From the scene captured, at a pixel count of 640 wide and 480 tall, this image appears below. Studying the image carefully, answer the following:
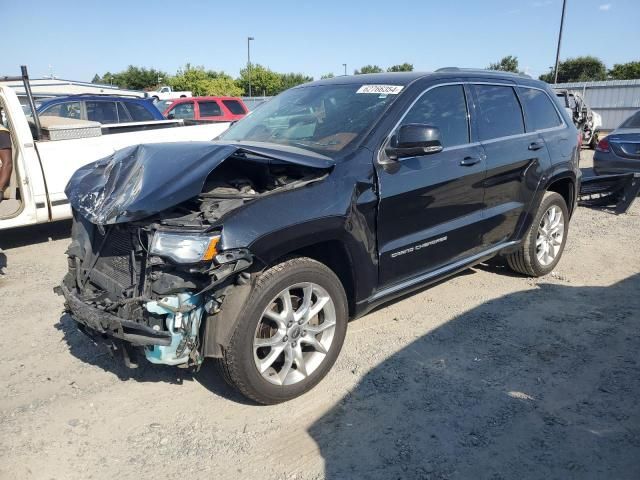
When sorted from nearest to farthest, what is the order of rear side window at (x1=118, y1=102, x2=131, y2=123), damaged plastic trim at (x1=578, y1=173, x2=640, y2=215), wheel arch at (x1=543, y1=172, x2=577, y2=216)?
wheel arch at (x1=543, y1=172, x2=577, y2=216) < damaged plastic trim at (x1=578, y1=173, x2=640, y2=215) < rear side window at (x1=118, y1=102, x2=131, y2=123)

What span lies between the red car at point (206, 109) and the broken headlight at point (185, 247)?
40.0 ft

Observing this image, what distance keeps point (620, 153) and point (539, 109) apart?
5607 millimetres

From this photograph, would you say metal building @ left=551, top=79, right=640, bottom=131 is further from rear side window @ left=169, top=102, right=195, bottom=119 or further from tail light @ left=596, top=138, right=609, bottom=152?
rear side window @ left=169, top=102, right=195, bottom=119

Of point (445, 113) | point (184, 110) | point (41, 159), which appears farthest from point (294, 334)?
point (184, 110)

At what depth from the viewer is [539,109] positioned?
16.3ft

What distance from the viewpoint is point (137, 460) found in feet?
8.92

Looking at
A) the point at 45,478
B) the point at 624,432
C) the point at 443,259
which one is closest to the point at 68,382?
the point at 45,478

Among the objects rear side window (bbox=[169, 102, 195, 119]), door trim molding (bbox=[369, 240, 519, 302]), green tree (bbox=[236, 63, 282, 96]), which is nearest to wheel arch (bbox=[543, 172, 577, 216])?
door trim molding (bbox=[369, 240, 519, 302])

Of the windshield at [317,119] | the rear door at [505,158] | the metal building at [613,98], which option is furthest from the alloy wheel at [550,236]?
the metal building at [613,98]

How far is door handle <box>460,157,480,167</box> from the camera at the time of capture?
13.0 ft

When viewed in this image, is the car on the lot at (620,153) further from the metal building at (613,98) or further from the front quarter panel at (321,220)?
the metal building at (613,98)

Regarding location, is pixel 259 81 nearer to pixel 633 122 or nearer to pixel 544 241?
pixel 633 122

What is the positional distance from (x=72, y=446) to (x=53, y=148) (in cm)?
482

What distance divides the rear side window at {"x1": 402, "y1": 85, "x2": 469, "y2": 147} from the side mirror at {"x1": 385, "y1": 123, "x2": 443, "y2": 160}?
29 cm
